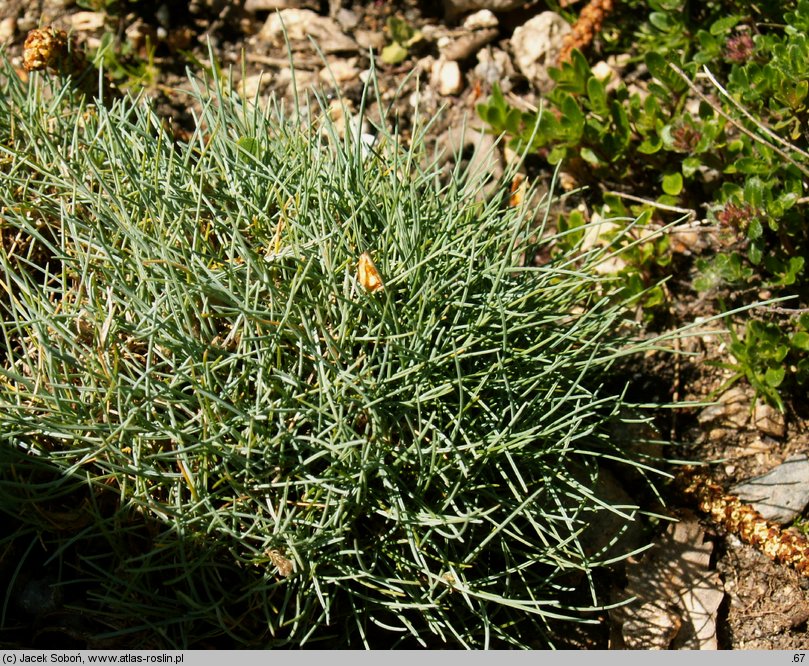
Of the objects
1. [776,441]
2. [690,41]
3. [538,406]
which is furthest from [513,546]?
[690,41]

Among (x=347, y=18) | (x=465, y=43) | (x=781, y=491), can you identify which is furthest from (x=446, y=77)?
(x=781, y=491)

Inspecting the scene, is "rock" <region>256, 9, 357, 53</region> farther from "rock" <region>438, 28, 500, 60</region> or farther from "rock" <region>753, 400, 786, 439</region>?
"rock" <region>753, 400, 786, 439</region>

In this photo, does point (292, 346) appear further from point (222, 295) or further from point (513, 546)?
point (513, 546)

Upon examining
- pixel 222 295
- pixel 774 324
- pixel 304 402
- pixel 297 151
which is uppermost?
pixel 297 151

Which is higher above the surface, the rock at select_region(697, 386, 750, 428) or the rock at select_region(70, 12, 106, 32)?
the rock at select_region(70, 12, 106, 32)

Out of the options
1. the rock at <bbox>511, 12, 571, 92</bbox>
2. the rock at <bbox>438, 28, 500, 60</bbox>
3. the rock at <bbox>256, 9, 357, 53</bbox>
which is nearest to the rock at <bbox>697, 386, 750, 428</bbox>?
the rock at <bbox>511, 12, 571, 92</bbox>

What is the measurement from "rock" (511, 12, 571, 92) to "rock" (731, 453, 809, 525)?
67.1 inches

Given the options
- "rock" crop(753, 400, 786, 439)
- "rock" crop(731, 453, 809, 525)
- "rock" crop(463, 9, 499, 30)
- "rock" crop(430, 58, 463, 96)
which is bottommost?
"rock" crop(731, 453, 809, 525)

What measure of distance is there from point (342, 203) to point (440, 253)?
0.33 m

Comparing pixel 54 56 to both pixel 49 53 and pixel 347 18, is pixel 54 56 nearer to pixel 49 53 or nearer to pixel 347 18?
pixel 49 53

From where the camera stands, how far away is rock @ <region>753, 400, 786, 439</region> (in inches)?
97.1

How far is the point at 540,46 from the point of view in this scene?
3.23 meters

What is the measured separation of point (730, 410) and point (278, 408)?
151 centimetres
